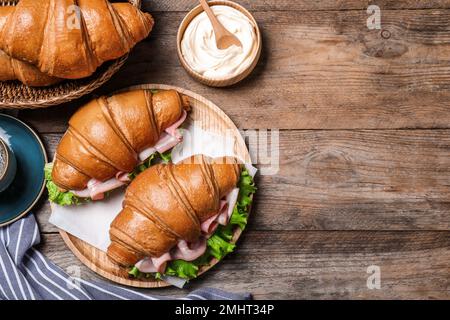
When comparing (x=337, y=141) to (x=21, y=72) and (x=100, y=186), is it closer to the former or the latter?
(x=100, y=186)

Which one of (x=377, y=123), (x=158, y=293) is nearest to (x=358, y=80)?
(x=377, y=123)

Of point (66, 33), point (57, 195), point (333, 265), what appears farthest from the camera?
point (333, 265)

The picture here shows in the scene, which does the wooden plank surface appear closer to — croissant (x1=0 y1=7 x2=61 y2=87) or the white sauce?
the white sauce

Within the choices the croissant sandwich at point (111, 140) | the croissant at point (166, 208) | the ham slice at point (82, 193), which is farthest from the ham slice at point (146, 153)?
the ham slice at point (82, 193)

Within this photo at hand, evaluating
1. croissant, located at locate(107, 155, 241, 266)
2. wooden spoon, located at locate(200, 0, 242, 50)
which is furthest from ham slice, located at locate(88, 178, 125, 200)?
wooden spoon, located at locate(200, 0, 242, 50)

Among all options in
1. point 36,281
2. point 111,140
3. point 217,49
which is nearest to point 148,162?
point 111,140

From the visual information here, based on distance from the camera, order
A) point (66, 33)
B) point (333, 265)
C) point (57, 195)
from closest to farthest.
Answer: point (66, 33)
point (57, 195)
point (333, 265)

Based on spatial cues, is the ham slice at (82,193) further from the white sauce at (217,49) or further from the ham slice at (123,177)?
the white sauce at (217,49)
